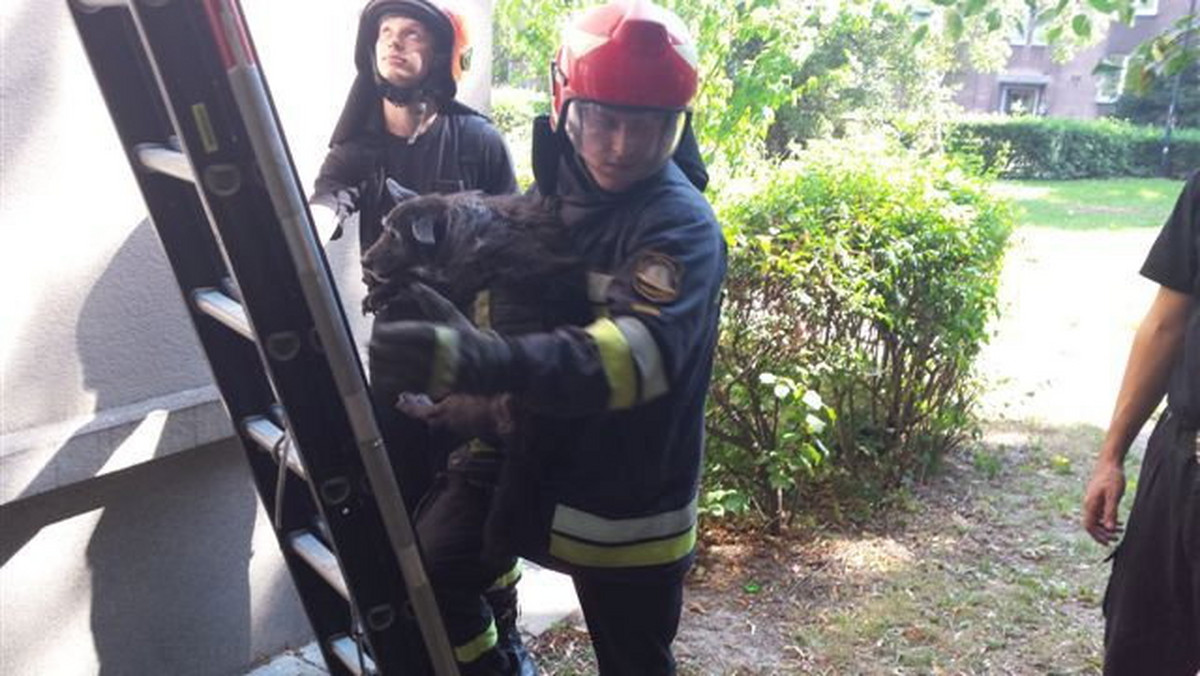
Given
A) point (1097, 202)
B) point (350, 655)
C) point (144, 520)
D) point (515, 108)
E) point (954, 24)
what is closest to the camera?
point (350, 655)

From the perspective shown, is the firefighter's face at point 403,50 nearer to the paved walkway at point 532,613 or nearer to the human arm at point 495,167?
the human arm at point 495,167

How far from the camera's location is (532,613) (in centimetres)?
352

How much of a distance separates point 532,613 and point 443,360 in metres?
2.29

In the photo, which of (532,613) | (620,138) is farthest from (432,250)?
(532,613)

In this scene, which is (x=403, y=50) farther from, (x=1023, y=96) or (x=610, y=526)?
(x=1023, y=96)

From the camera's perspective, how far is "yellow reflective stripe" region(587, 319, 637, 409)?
1.58 meters

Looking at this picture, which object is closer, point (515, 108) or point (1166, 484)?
point (1166, 484)

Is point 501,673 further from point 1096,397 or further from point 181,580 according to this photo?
point 1096,397

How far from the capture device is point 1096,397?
6906mm

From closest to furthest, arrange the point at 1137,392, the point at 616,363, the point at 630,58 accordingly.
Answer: the point at 616,363, the point at 630,58, the point at 1137,392

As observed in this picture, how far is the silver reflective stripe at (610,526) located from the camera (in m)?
1.94

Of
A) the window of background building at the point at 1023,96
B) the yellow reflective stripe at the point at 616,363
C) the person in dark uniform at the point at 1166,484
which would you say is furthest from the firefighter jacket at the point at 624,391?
the window of background building at the point at 1023,96

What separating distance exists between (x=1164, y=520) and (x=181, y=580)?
262 cm

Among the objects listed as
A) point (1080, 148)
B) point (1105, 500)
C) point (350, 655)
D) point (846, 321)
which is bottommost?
point (1080, 148)
